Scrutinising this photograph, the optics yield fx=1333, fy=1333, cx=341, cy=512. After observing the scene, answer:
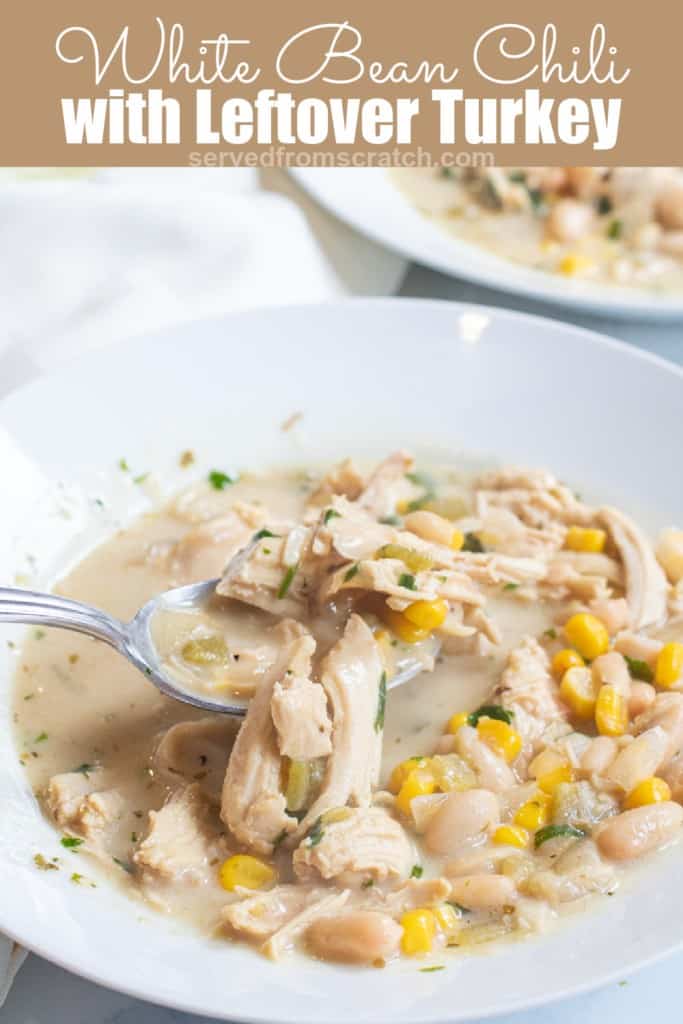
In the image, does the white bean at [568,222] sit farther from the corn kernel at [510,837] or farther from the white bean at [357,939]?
the white bean at [357,939]

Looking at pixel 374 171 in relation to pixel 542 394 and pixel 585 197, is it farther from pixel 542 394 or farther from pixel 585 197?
pixel 542 394

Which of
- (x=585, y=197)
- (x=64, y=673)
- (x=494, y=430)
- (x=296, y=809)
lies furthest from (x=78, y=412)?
(x=585, y=197)

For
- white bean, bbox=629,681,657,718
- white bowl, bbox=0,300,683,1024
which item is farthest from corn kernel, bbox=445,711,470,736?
white bowl, bbox=0,300,683,1024

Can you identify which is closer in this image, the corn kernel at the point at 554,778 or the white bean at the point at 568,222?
the corn kernel at the point at 554,778

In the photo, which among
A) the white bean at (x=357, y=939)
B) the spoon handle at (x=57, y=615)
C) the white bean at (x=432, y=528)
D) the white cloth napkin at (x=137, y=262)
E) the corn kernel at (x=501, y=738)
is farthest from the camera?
the white cloth napkin at (x=137, y=262)

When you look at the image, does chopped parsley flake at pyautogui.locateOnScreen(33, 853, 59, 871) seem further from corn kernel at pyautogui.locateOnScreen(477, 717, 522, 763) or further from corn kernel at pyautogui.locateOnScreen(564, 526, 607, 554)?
corn kernel at pyautogui.locateOnScreen(564, 526, 607, 554)

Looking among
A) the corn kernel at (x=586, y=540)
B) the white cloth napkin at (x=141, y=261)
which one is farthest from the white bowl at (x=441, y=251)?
the corn kernel at (x=586, y=540)

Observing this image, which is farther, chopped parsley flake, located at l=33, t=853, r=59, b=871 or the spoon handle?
the spoon handle
